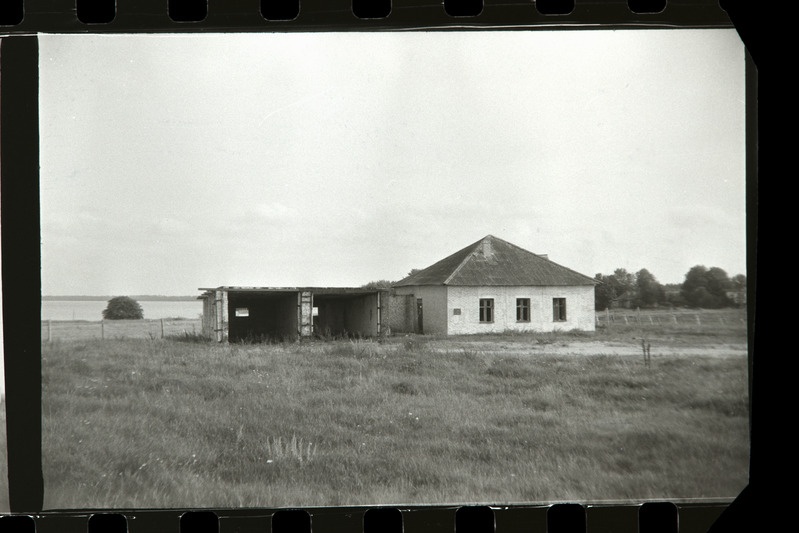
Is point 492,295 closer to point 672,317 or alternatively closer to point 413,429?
point 672,317

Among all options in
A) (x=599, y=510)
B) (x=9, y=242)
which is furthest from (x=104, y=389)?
(x=599, y=510)

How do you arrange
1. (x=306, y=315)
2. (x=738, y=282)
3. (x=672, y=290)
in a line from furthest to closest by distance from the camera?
(x=306, y=315), (x=672, y=290), (x=738, y=282)

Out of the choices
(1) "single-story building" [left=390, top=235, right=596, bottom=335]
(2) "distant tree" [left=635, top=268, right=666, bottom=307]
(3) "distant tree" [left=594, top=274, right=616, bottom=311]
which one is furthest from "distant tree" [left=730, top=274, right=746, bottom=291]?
(1) "single-story building" [left=390, top=235, right=596, bottom=335]

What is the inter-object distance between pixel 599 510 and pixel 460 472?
189cm

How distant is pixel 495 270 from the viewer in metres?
11.7

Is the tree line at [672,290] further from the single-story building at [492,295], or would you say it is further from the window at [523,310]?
the window at [523,310]

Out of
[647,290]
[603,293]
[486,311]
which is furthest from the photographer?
[486,311]

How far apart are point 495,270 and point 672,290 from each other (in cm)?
483

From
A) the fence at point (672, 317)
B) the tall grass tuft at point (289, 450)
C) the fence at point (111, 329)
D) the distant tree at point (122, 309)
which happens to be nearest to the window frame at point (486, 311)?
the fence at point (672, 317)

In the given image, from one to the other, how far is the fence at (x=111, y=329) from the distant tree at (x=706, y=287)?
25.7ft

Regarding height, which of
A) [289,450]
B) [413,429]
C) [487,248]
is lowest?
[289,450]

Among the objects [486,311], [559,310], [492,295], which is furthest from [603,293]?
[492,295]

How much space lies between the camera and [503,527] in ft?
14.7

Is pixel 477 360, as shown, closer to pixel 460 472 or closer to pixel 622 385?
pixel 622 385
